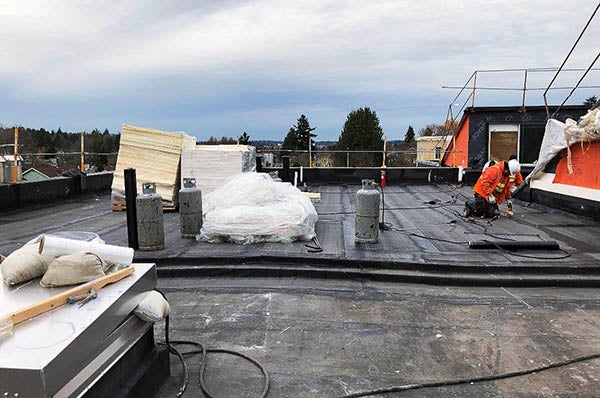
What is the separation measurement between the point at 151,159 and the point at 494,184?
8272 mm

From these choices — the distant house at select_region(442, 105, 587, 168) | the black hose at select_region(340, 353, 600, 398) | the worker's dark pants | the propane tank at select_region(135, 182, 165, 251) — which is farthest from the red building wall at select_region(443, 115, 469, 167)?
the black hose at select_region(340, 353, 600, 398)

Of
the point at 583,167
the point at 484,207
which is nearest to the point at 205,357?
the point at 484,207

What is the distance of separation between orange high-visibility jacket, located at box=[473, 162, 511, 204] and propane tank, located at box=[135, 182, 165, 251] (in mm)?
6841

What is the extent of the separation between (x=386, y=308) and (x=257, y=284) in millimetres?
1828

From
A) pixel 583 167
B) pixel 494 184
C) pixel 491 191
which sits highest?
pixel 583 167

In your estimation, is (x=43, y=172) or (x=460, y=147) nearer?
(x=460, y=147)

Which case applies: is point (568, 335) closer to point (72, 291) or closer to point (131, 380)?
point (131, 380)

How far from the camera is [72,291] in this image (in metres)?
2.78

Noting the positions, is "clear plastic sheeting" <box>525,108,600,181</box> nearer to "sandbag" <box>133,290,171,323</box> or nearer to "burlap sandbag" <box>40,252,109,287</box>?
"sandbag" <box>133,290,171,323</box>

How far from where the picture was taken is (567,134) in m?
10.7

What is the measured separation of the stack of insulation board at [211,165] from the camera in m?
11.6

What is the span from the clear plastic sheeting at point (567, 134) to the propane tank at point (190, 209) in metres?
8.47

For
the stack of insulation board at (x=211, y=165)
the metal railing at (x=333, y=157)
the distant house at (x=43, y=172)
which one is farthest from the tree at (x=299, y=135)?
the stack of insulation board at (x=211, y=165)

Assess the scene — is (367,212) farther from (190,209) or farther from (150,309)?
(150,309)
